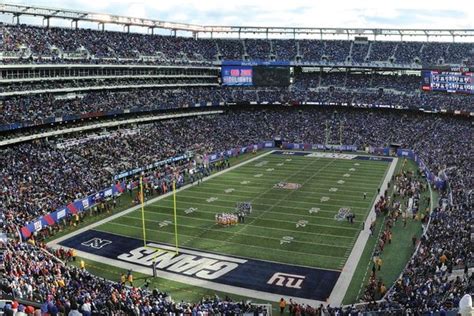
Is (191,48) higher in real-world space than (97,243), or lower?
higher

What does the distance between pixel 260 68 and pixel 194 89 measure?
10.3 meters

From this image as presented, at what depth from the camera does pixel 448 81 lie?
54.9m

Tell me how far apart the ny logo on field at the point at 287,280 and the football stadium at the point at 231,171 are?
9cm

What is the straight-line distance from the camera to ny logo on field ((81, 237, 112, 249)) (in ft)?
89.5

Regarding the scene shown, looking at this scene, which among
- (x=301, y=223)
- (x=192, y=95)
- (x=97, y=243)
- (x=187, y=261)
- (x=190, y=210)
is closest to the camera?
(x=187, y=261)

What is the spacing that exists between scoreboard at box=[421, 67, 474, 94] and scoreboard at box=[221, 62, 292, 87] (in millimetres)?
19365

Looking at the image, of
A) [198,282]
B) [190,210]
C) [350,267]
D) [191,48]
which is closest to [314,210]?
[190,210]

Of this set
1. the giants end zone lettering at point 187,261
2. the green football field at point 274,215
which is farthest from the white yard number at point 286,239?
the giants end zone lettering at point 187,261

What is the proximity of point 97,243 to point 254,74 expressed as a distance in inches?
1790

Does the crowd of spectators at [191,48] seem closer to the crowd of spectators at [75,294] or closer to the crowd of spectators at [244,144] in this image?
the crowd of spectators at [244,144]

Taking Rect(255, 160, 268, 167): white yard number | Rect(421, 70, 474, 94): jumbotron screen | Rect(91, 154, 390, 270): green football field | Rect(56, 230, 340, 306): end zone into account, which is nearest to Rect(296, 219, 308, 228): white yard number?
Rect(91, 154, 390, 270): green football field

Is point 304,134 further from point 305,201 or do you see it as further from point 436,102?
point 305,201

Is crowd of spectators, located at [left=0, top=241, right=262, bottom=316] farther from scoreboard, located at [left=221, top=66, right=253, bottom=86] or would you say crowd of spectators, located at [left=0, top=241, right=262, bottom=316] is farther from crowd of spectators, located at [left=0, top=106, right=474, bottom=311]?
scoreboard, located at [left=221, top=66, right=253, bottom=86]

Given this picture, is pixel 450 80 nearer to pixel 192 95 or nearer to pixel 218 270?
pixel 192 95
